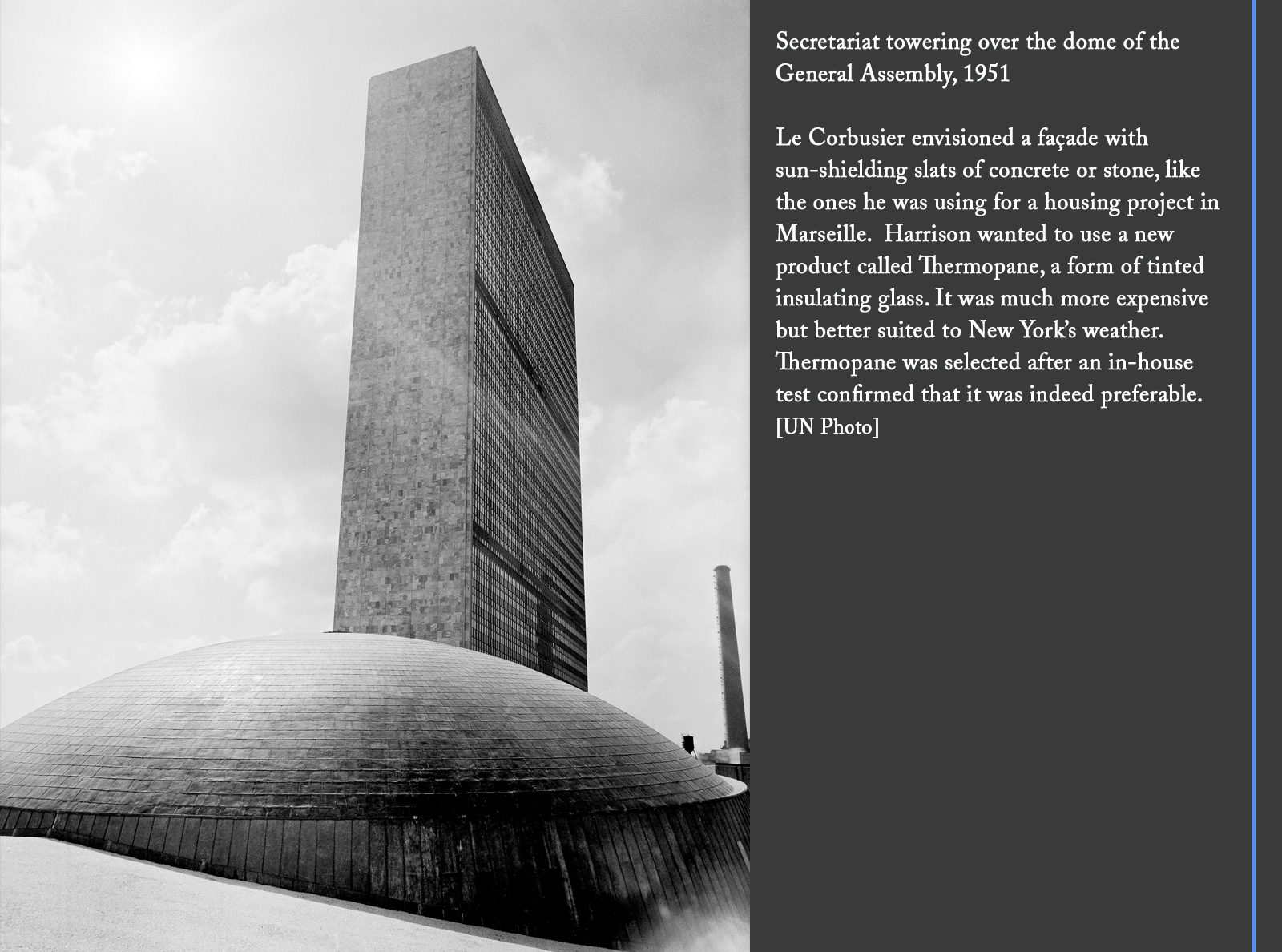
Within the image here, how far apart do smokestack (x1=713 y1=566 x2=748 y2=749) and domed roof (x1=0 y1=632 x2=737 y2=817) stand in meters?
43.7

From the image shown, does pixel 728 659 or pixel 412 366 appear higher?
pixel 412 366

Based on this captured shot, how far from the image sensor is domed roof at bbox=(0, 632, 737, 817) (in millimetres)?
20250

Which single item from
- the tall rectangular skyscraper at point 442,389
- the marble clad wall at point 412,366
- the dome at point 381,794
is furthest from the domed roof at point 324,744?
the marble clad wall at point 412,366

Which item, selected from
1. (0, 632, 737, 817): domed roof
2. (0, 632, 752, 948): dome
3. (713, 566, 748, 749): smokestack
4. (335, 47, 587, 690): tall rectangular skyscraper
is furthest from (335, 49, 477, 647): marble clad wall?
(0, 632, 752, 948): dome

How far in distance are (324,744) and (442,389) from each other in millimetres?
75932

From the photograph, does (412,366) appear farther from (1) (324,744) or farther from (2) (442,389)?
(1) (324,744)

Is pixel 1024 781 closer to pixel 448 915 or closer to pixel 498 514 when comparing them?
pixel 448 915

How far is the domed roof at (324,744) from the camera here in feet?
66.4

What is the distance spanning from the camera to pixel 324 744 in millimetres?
21453

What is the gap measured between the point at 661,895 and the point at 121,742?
15.0m

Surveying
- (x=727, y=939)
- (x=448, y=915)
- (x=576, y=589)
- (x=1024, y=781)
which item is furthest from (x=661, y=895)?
(x=576, y=589)

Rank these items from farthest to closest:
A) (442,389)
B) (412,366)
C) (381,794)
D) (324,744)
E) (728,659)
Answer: (412,366) < (442,389) < (728,659) < (324,744) < (381,794)

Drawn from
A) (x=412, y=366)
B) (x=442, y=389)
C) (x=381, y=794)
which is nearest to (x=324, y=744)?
Result: (x=381, y=794)

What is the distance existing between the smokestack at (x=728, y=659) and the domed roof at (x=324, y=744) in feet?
143
